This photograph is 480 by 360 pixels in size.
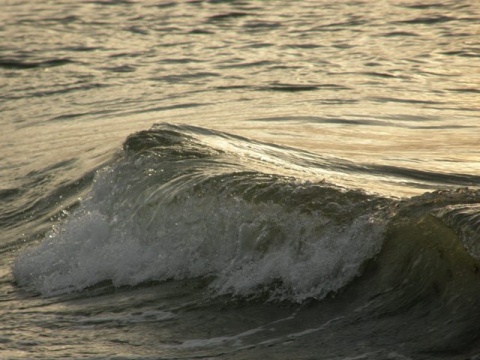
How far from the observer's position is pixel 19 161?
10.6 meters

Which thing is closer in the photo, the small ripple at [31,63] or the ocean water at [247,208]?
the ocean water at [247,208]

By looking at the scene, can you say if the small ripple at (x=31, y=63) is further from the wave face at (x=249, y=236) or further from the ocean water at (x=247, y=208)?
the wave face at (x=249, y=236)

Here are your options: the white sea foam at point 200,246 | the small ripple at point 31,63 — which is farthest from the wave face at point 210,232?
the small ripple at point 31,63

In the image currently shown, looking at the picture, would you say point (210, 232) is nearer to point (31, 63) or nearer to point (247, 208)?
point (247, 208)

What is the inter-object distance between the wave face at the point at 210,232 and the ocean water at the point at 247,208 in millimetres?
14

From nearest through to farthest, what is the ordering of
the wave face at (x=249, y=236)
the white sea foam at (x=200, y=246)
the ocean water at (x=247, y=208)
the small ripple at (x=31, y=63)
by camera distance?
the ocean water at (x=247, y=208) → the wave face at (x=249, y=236) → the white sea foam at (x=200, y=246) → the small ripple at (x=31, y=63)

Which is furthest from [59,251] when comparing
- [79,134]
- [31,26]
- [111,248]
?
[31,26]

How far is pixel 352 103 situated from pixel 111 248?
19.9 feet

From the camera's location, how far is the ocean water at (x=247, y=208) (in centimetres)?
534

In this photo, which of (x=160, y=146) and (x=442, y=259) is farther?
(x=160, y=146)

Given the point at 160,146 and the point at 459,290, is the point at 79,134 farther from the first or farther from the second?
the point at 459,290

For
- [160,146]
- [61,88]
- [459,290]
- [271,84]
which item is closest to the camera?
[459,290]

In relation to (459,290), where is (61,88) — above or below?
below

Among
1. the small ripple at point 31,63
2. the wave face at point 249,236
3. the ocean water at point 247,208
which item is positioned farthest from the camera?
the small ripple at point 31,63
